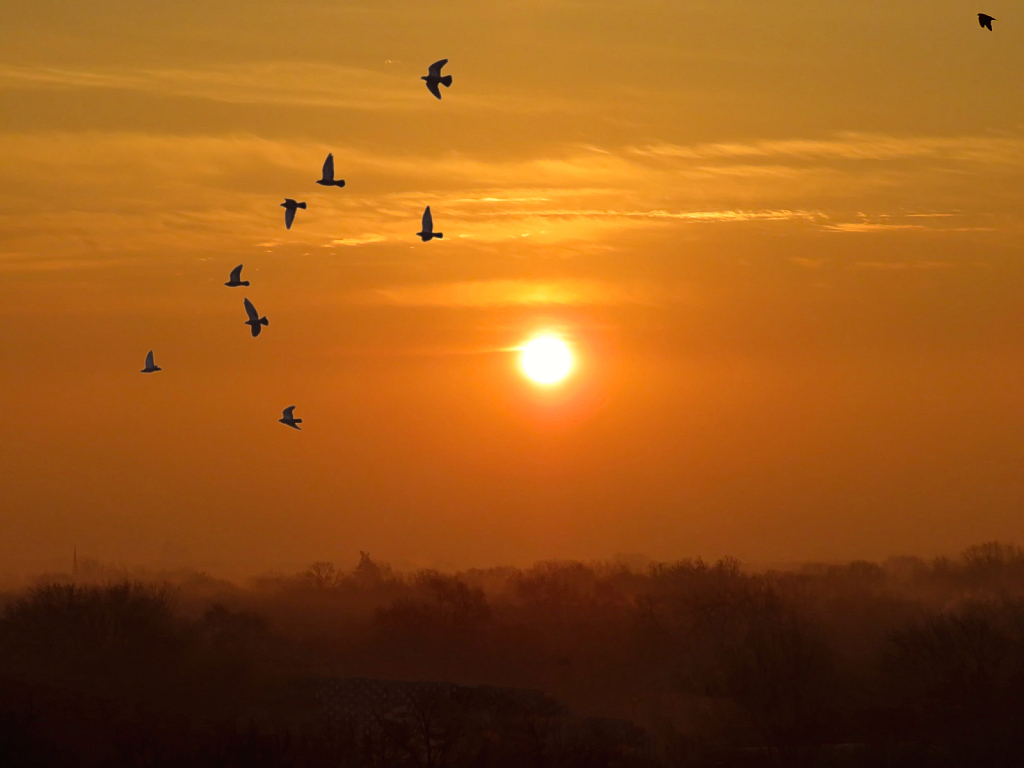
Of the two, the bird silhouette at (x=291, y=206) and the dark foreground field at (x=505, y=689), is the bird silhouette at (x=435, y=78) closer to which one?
the bird silhouette at (x=291, y=206)

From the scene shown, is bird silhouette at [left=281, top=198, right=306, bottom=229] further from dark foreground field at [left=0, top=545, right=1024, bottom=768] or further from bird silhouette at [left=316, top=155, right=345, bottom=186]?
dark foreground field at [left=0, top=545, right=1024, bottom=768]

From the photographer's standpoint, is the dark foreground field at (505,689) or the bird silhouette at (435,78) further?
the dark foreground field at (505,689)

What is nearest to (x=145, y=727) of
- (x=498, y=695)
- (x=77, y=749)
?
(x=77, y=749)

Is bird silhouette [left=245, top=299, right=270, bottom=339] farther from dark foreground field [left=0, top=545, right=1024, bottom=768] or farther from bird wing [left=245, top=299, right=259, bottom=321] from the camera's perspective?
dark foreground field [left=0, top=545, right=1024, bottom=768]

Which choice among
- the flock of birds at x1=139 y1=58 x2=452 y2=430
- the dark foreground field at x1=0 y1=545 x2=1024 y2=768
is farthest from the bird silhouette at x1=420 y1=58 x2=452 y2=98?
the dark foreground field at x1=0 y1=545 x2=1024 y2=768

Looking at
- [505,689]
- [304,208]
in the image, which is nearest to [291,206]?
[304,208]

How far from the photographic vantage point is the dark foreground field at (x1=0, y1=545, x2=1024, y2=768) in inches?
4373

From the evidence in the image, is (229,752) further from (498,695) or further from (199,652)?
(199,652)

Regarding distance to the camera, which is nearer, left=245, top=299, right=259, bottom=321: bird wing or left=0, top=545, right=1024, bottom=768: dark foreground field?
left=245, top=299, right=259, bottom=321: bird wing

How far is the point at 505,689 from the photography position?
13312 cm

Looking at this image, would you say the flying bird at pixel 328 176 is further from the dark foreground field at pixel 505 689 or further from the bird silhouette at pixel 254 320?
the dark foreground field at pixel 505 689

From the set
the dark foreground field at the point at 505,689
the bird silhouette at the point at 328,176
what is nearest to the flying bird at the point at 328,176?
the bird silhouette at the point at 328,176

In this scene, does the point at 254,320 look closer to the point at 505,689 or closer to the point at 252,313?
the point at 252,313

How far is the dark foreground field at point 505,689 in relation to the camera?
111062mm
